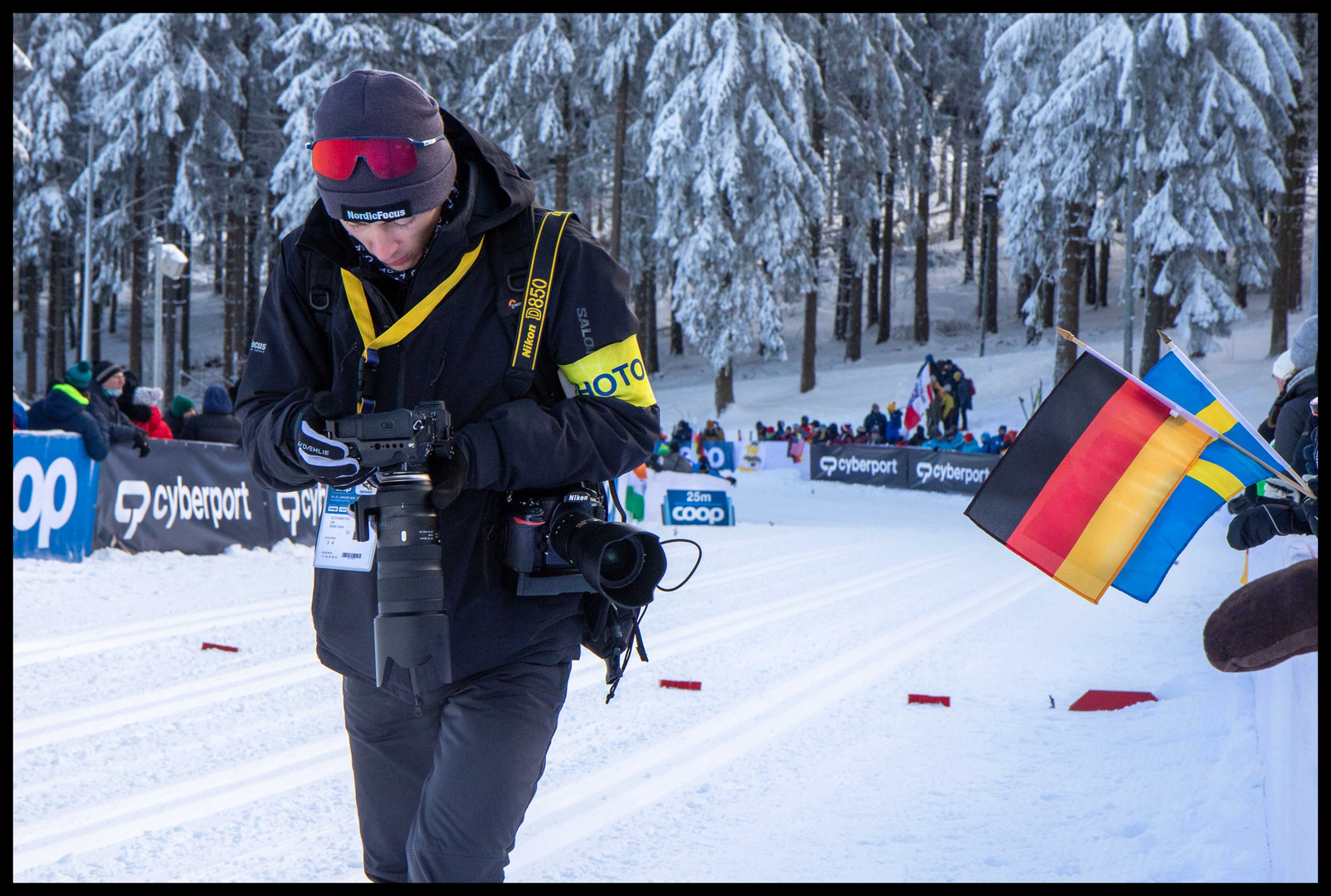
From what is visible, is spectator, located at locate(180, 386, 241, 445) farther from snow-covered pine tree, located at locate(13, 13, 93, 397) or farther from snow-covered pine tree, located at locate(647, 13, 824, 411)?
snow-covered pine tree, located at locate(13, 13, 93, 397)

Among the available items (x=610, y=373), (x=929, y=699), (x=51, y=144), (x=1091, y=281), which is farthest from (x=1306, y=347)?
(x=1091, y=281)

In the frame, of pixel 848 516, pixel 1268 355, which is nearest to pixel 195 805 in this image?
pixel 848 516

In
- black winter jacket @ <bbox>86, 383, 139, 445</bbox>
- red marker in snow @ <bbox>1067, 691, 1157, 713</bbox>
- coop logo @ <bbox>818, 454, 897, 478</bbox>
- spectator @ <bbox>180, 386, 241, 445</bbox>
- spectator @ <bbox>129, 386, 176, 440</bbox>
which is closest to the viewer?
red marker in snow @ <bbox>1067, 691, 1157, 713</bbox>

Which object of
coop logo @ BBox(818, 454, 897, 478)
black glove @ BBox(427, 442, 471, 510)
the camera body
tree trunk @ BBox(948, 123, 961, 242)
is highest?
tree trunk @ BBox(948, 123, 961, 242)

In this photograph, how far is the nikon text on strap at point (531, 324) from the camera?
221 centimetres

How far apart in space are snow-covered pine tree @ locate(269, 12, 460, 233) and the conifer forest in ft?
0.23

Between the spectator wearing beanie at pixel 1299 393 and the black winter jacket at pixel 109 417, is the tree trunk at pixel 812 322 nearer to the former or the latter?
the black winter jacket at pixel 109 417

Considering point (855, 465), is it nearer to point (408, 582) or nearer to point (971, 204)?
point (408, 582)

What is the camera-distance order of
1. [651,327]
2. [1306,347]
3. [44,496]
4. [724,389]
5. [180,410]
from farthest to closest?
1. [651,327]
2. [724,389]
3. [180,410]
4. [44,496]
5. [1306,347]

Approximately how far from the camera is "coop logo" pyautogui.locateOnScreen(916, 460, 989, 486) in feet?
69.0

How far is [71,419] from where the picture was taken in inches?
372

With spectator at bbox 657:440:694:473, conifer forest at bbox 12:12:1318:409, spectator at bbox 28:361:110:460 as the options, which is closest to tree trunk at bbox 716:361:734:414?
conifer forest at bbox 12:12:1318:409

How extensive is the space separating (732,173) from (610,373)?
2380 centimetres

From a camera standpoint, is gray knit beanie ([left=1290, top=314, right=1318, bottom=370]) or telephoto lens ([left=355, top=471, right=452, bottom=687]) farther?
gray knit beanie ([left=1290, top=314, right=1318, bottom=370])
